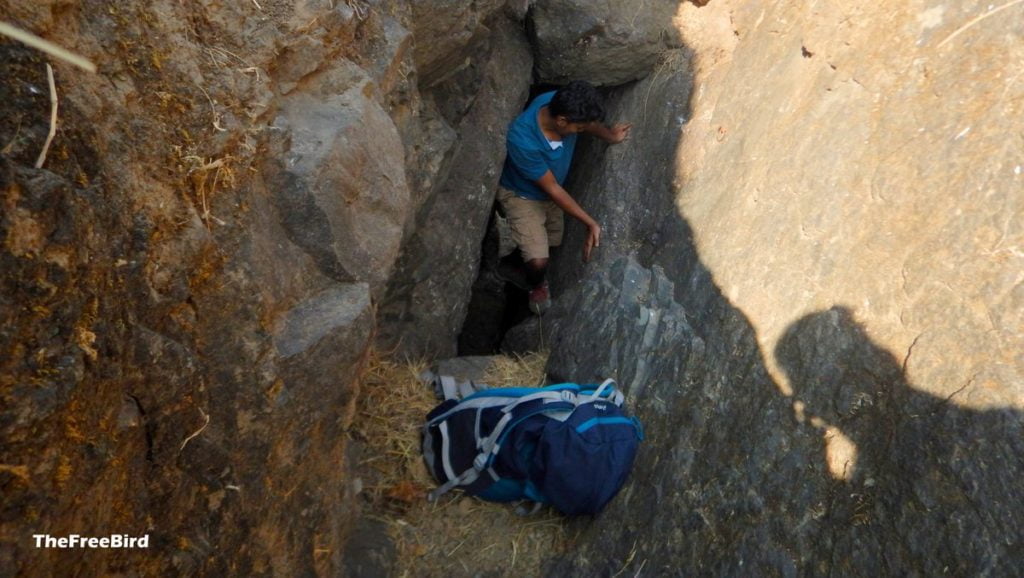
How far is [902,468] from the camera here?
2379mm

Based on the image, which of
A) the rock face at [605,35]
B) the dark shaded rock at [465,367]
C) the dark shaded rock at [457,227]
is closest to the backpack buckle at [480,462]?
the dark shaded rock at [465,367]

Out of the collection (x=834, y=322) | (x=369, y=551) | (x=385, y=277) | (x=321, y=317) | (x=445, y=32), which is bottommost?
(x=369, y=551)

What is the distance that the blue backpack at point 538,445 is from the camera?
134 inches

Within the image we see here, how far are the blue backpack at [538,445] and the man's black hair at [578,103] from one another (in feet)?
5.36

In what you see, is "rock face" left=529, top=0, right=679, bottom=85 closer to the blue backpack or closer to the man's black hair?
the man's black hair

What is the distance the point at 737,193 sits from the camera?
374cm

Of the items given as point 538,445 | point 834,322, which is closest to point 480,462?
point 538,445

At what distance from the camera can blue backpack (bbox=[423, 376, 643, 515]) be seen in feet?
11.2

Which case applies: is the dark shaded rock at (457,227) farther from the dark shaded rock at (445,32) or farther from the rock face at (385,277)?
the rock face at (385,277)

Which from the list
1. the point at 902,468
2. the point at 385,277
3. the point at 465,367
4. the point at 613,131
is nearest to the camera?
the point at 902,468

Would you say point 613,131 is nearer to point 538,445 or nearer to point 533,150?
point 533,150

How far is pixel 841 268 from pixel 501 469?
1.75 metres

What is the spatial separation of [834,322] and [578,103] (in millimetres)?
2262

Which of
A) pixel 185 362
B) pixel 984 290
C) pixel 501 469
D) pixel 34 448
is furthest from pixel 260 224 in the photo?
pixel 984 290
